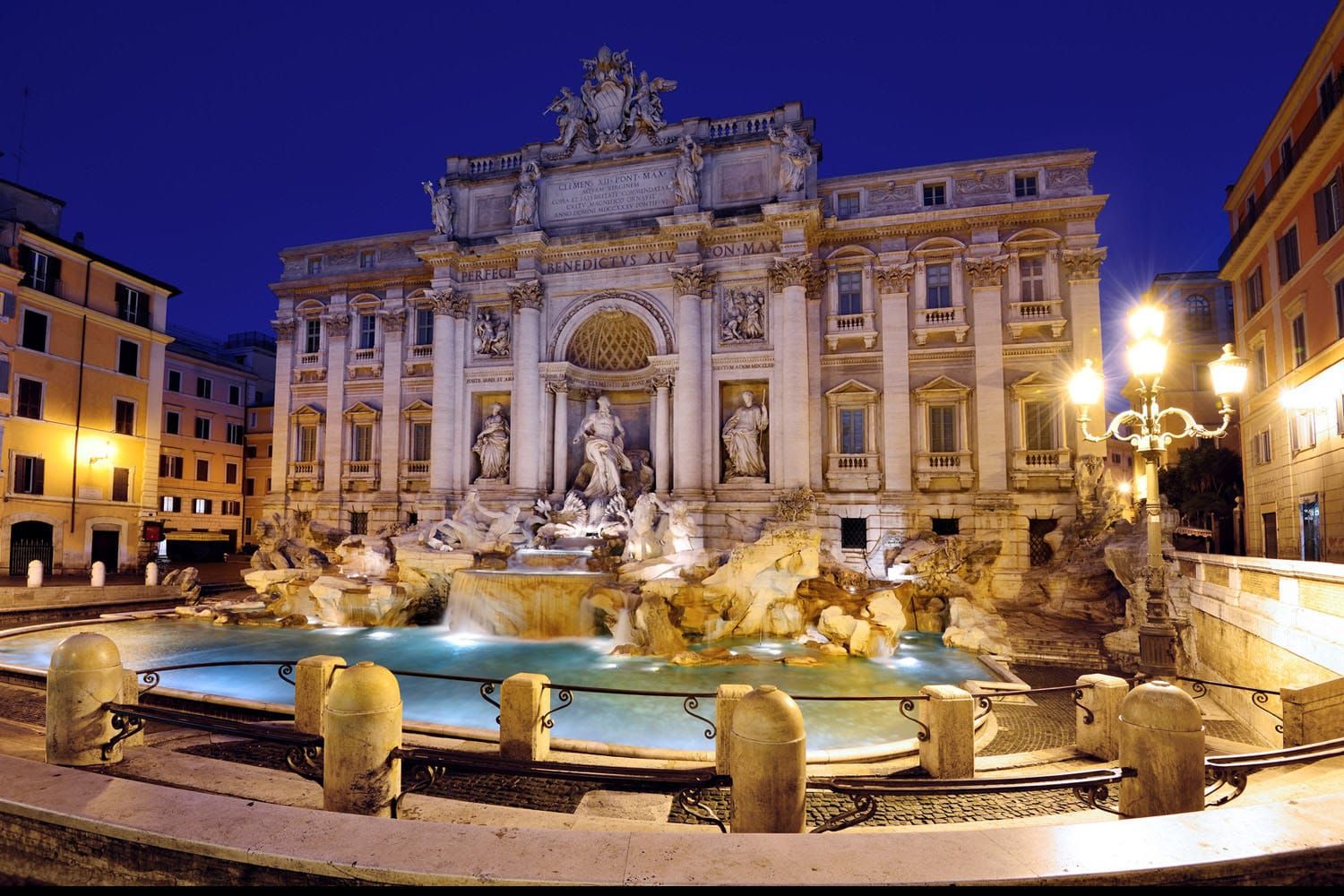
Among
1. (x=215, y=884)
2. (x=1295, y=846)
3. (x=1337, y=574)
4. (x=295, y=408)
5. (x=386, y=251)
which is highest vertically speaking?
(x=386, y=251)

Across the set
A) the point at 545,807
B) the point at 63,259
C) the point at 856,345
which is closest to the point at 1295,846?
the point at 545,807

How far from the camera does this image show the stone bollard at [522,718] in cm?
623

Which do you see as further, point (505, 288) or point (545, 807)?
point (505, 288)

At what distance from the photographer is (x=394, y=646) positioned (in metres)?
14.2

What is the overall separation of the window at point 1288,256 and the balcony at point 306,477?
33.5 meters

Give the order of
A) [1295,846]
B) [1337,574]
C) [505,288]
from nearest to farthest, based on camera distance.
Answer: [1295,846] → [1337,574] → [505,288]

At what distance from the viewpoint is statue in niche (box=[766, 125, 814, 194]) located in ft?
70.4

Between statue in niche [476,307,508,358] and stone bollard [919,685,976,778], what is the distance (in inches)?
833

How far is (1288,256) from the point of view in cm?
1977

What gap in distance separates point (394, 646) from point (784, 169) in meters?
17.7

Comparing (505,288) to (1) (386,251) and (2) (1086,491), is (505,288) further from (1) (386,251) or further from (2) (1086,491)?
(2) (1086,491)

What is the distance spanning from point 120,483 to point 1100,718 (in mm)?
33126

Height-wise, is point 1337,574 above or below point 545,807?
above

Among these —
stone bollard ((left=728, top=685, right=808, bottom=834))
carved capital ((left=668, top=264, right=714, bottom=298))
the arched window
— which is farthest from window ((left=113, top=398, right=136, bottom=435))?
the arched window
